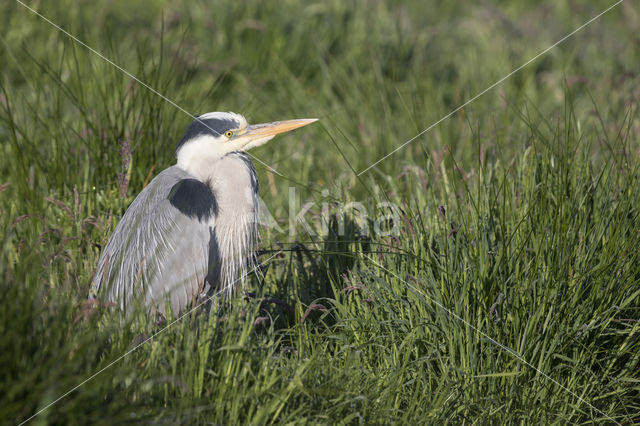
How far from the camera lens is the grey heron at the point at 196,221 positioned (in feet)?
11.3

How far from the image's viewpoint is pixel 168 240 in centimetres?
351

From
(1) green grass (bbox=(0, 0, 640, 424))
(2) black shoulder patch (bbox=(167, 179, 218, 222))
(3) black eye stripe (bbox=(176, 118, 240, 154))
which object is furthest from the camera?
(3) black eye stripe (bbox=(176, 118, 240, 154))

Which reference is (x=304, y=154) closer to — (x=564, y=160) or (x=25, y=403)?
(x=564, y=160)

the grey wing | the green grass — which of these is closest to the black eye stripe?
the grey wing

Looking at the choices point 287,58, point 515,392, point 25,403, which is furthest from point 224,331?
point 287,58

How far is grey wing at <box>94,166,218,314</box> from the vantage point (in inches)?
135

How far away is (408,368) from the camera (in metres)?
2.89

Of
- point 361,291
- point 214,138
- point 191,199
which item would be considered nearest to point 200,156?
point 214,138

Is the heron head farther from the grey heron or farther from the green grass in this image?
the green grass

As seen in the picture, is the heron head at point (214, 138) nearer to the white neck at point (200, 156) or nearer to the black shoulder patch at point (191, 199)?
the white neck at point (200, 156)

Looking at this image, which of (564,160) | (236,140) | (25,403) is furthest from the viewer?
(236,140)

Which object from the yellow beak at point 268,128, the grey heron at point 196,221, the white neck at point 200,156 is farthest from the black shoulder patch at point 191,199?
the yellow beak at point 268,128

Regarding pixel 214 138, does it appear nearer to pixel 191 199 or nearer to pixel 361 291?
pixel 191 199

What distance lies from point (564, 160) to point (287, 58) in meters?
3.75
